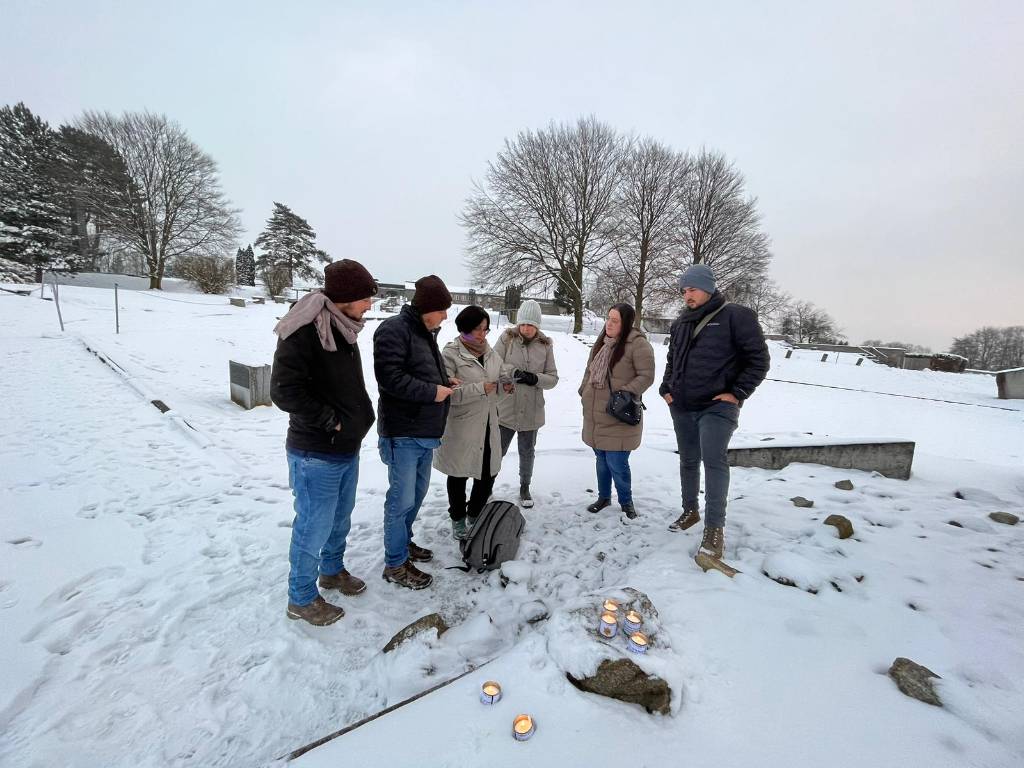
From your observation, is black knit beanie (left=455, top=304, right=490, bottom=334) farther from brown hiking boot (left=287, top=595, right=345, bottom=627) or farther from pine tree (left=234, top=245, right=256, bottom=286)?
pine tree (left=234, top=245, right=256, bottom=286)

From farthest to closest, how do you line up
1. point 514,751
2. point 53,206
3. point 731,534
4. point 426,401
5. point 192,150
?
point 192,150
point 53,206
point 731,534
point 426,401
point 514,751

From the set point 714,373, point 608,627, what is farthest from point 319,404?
point 714,373

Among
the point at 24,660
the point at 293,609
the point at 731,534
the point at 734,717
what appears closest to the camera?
the point at 734,717

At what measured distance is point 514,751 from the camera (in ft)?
4.94

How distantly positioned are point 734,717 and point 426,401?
2.04 metres

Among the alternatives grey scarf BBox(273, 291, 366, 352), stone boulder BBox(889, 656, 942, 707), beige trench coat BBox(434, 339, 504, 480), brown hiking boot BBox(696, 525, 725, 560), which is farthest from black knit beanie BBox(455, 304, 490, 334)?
stone boulder BBox(889, 656, 942, 707)

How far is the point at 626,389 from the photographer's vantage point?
355 centimetres

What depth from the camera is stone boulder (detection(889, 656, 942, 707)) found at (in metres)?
1.67

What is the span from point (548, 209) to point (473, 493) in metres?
22.6

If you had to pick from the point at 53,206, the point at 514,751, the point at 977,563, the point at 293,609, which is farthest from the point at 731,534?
the point at 53,206

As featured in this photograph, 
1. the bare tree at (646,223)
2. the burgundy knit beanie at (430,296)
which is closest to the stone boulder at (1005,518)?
the burgundy knit beanie at (430,296)

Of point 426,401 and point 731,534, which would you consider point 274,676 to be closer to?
point 426,401

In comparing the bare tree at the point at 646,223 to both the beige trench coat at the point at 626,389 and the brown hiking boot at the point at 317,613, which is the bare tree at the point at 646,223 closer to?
the beige trench coat at the point at 626,389

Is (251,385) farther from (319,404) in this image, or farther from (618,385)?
(618,385)
